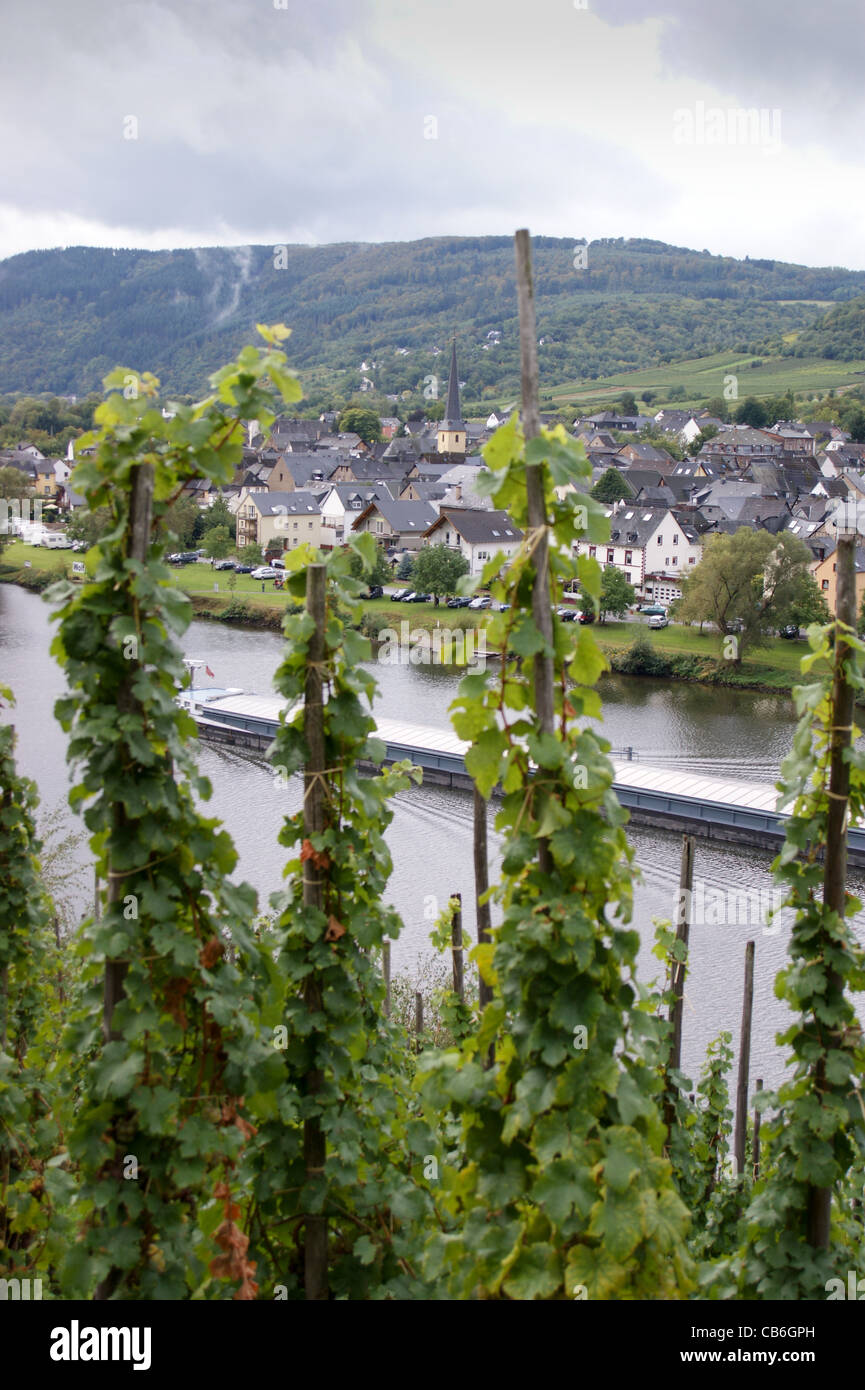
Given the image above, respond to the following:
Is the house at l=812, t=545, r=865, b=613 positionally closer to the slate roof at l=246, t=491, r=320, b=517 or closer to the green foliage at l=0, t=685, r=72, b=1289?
the slate roof at l=246, t=491, r=320, b=517

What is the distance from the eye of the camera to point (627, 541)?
4775 cm

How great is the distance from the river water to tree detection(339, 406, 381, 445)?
5953 cm

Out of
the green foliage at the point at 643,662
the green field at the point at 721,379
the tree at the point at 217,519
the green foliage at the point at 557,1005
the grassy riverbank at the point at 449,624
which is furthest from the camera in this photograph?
the green field at the point at 721,379

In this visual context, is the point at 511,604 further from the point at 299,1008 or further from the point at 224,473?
the point at 299,1008

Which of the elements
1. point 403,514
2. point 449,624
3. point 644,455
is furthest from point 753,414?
point 449,624

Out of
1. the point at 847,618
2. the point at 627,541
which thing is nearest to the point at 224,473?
the point at 847,618

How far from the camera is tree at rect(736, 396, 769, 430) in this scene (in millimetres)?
94250

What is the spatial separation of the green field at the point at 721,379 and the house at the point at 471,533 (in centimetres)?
6624

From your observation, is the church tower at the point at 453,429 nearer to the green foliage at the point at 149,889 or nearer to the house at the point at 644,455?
the house at the point at 644,455

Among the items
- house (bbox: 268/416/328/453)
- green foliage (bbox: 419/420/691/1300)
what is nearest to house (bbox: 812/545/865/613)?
green foliage (bbox: 419/420/691/1300)

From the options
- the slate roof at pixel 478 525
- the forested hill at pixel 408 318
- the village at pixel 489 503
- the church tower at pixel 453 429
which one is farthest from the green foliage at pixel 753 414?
the slate roof at pixel 478 525

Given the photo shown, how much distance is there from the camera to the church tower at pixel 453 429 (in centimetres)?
8350

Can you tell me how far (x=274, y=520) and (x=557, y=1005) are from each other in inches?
2035

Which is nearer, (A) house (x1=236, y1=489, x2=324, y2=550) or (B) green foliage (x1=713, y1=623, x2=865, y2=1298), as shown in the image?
(B) green foliage (x1=713, y1=623, x2=865, y2=1298)
